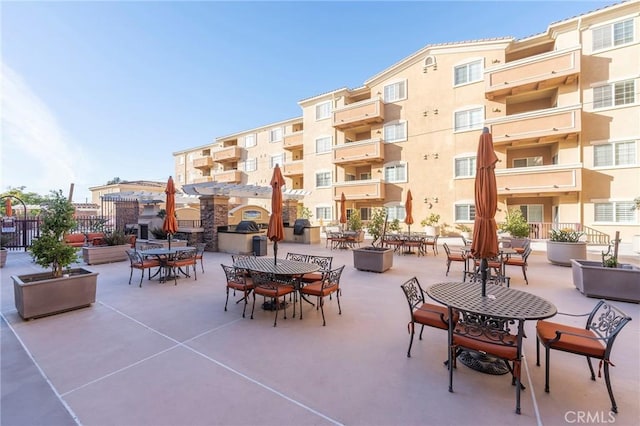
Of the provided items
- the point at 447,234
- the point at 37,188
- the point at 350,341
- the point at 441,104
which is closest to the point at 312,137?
the point at 441,104

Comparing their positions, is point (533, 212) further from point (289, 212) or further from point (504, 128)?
point (289, 212)

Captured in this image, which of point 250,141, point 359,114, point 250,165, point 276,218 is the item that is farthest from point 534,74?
point 250,141

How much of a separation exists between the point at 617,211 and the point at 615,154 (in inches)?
124

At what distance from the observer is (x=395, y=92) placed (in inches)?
832

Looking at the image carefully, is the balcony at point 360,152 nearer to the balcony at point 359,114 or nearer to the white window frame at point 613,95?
the balcony at point 359,114

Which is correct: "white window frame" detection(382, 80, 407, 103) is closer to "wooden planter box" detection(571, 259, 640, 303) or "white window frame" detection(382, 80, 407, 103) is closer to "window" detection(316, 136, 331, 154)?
"window" detection(316, 136, 331, 154)

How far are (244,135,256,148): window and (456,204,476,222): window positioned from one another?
2369 centimetres

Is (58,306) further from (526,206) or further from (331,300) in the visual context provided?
(526,206)

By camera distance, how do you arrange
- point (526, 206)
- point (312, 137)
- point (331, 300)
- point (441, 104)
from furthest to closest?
point (312, 137) < point (441, 104) < point (526, 206) < point (331, 300)

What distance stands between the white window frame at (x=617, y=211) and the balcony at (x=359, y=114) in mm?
14551

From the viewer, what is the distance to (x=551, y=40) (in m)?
16.5

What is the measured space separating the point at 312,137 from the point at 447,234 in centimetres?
1502

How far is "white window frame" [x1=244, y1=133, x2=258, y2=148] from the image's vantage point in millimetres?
31797

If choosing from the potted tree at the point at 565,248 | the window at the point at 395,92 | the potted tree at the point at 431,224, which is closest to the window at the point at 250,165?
the window at the point at 395,92
